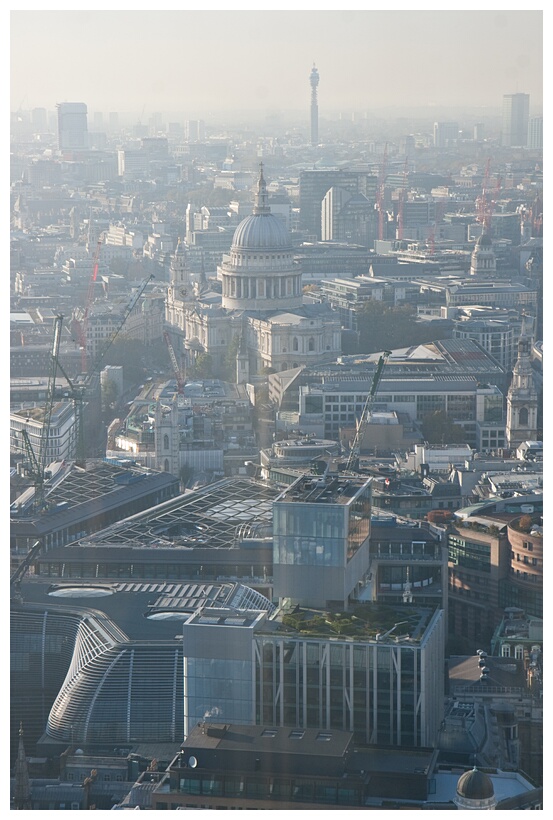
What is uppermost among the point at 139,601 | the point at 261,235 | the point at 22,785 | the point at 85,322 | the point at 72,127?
the point at 72,127

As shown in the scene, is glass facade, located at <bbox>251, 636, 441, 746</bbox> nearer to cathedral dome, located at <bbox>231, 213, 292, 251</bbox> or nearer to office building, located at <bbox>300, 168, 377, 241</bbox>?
cathedral dome, located at <bbox>231, 213, 292, 251</bbox>

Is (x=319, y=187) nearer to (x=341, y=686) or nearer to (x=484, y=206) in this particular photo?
(x=484, y=206)

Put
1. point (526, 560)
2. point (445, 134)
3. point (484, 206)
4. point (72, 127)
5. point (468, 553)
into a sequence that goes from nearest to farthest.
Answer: point (526, 560), point (468, 553), point (445, 134), point (72, 127), point (484, 206)

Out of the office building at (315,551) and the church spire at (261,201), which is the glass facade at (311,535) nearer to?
the office building at (315,551)

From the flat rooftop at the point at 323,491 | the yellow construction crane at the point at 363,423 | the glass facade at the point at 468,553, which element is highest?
the flat rooftop at the point at 323,491

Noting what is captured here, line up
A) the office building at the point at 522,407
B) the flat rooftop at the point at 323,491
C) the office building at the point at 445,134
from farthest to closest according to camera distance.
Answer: the office building at the point at 445,134 → the office building at the point at 522,407 → the flat rooftop at the point at 323,491

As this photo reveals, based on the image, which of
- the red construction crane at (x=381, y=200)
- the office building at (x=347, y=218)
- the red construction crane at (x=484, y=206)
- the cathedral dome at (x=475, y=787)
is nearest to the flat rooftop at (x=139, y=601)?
the cathedral dome at (x=475, y=787)

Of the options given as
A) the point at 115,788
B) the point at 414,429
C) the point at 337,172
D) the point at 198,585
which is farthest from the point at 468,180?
the point at 115,788

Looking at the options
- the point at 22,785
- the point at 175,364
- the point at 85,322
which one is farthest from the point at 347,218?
the point at 22,785
